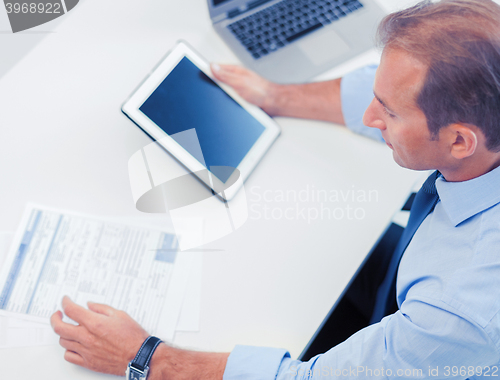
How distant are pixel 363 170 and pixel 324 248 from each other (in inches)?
8.3

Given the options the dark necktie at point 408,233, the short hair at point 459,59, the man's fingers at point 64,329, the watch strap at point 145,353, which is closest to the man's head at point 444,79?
the short hair at point 459,59

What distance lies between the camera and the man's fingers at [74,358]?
2.21 feet

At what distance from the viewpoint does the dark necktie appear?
0.77m

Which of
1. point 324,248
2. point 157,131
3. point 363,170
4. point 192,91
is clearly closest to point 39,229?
point 157,131

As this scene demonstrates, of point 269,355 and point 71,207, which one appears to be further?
point 71,207

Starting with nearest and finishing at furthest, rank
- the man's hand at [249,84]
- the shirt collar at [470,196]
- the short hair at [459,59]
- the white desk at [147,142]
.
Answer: the short hair at [459,59] < the shirt collar at [470,196] < the white desk at [147,142] < the man's hand at [249,84]

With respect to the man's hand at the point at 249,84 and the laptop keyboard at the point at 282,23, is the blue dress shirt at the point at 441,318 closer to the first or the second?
the man's hand at the point at 249,84

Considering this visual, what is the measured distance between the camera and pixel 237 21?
0.98 metres

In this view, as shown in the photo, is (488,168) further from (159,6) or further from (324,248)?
(159,6)

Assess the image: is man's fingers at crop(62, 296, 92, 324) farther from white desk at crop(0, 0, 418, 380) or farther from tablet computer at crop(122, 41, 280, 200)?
tablet computer at crop(122, 41, 280, 200)

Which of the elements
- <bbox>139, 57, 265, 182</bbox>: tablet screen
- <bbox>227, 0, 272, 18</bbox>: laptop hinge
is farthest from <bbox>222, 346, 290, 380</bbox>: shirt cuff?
<bbox>227, 0, 272, 18</bbox>: laptop hinge

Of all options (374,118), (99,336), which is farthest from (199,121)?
(99,336)

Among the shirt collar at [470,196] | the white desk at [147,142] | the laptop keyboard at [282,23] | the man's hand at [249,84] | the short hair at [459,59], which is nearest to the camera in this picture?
the short hair at [459,59]

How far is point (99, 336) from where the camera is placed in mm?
692
